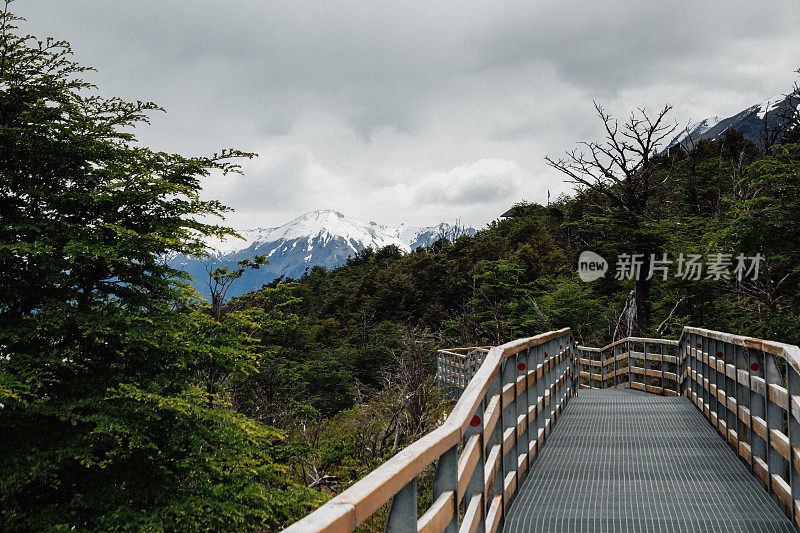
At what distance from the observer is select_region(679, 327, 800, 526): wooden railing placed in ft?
12.6

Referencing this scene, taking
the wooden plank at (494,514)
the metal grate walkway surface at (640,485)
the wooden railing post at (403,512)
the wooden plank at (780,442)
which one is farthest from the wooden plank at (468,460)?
the wooden plank at (780,442)

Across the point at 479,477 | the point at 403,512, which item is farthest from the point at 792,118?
the point at 403,512

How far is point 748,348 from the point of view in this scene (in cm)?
504

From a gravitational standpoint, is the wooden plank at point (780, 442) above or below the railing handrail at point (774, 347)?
below

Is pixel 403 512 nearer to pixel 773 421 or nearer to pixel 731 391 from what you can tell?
pixel 773 421

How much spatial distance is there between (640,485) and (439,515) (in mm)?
3268

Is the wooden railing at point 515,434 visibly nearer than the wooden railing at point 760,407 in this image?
Yes

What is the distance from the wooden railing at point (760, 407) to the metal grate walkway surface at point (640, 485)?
0.17 metres

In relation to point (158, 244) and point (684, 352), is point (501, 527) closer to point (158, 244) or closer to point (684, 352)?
point (684, 352)

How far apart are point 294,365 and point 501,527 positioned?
31.1 meters

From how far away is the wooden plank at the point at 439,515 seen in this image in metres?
2.02

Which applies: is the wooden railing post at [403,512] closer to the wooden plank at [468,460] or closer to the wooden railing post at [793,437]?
the wooden plank at [468,460]

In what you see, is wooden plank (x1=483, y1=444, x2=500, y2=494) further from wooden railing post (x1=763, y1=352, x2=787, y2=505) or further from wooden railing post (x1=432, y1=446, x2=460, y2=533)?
wooden railing post (x1=763, y1=352, x2=787, y2=505)

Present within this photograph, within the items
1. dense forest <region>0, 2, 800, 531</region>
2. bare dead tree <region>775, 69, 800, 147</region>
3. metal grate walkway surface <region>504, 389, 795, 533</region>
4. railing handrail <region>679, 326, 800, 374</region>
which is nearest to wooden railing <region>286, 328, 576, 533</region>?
metal grate walkway surface <region>504, 389, 795, 533</region>
